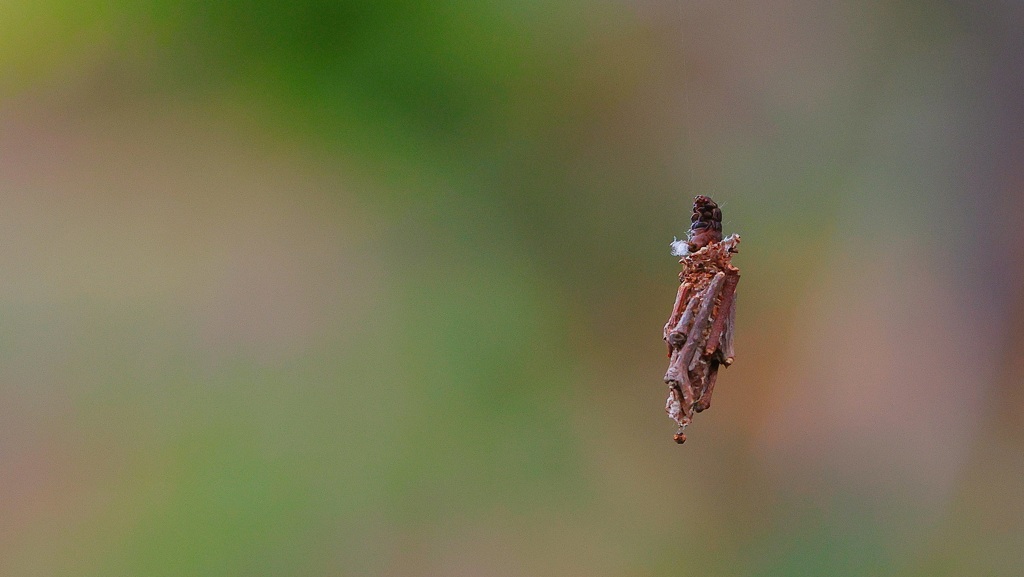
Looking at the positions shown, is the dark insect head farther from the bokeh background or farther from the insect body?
the bokeh background

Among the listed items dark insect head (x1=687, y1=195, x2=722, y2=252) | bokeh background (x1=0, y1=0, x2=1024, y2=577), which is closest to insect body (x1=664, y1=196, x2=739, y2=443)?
dark insect head (x1=687, y1=195, x2=722, y2=252)

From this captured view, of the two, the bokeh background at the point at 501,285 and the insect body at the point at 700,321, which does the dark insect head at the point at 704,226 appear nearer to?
the insect body at the point at 700,321

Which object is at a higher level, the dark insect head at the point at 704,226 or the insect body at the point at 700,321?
the dark insect head at the point at 704,226

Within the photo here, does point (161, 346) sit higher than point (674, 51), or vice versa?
point (674, 51)

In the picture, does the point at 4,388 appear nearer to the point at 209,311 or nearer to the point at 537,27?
the point at 209,311

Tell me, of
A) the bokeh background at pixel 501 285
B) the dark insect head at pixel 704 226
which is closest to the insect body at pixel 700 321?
the dark insect head at pixel 704 226

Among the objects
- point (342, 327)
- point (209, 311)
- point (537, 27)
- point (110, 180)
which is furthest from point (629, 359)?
point (110, 180)
